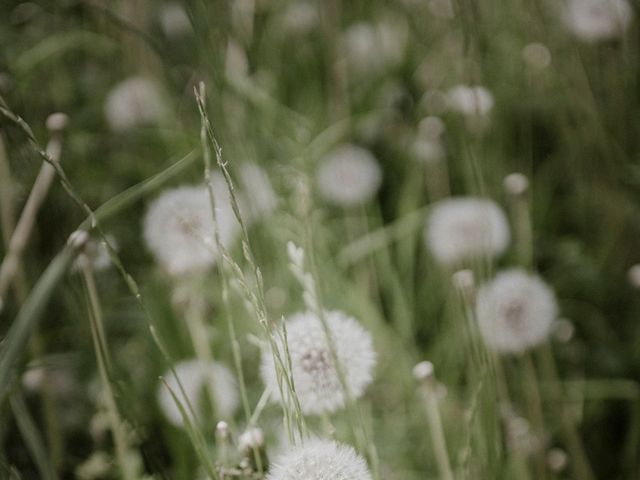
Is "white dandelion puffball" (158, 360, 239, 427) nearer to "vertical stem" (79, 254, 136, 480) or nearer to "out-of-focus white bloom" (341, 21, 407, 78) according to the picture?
"vertical stem" (79, 254, 136, 480)

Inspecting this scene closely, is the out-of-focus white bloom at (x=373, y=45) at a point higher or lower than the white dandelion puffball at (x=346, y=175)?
higher

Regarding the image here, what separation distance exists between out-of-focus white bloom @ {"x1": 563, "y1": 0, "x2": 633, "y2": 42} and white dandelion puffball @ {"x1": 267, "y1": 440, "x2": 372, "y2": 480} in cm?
74

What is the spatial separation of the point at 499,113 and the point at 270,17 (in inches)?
16.0

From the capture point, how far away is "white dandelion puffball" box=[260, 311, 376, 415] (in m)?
0.40

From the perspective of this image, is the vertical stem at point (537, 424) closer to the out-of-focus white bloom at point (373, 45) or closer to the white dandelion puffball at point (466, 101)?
the white dandelion puffball at point (466, 101)

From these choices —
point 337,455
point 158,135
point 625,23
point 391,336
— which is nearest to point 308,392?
point 337,455

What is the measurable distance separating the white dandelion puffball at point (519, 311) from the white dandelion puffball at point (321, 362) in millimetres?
208

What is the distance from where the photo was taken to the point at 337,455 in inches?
12.8

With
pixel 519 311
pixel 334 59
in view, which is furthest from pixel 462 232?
pixel 334 59

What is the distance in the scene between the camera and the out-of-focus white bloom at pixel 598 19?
33.8 inches

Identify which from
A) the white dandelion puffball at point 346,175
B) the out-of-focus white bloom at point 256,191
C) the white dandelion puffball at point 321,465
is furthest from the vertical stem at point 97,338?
the white dandelion puffball at point 346,175

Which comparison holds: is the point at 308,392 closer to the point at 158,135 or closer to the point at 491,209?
the point at 491,209

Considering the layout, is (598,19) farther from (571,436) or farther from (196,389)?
(196,389)

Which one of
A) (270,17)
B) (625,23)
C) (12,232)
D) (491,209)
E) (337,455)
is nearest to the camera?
(337,455)
